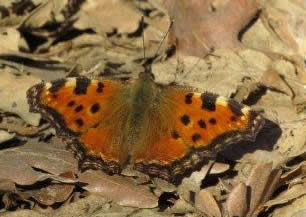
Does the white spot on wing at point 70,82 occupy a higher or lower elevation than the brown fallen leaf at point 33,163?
higher

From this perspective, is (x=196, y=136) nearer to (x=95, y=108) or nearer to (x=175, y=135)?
(x=175, y=135)

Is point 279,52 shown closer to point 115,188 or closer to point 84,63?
point 84,63

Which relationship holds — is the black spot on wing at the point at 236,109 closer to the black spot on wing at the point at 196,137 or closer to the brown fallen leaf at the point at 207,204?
the black spot on wing at the point at 196,137

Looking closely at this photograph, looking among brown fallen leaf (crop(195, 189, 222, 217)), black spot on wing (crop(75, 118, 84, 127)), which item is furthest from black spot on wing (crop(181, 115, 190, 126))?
black spot on wing (crop(75, 118, 84, 127))

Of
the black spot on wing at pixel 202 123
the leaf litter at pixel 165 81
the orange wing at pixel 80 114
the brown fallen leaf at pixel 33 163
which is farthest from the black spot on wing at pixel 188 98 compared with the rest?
the brown fallen leaf at pixel 33 163

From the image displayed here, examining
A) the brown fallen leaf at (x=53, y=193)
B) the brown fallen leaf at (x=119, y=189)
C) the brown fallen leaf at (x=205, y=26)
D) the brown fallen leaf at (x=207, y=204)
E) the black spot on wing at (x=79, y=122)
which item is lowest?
the brown fallen leaf at (x=53, y=193)

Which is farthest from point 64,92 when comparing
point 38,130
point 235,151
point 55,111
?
point 235,151

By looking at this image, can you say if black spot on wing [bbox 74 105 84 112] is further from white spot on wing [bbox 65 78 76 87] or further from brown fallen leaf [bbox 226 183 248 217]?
brown fallen leaf [bbox 226 183 248 217]
